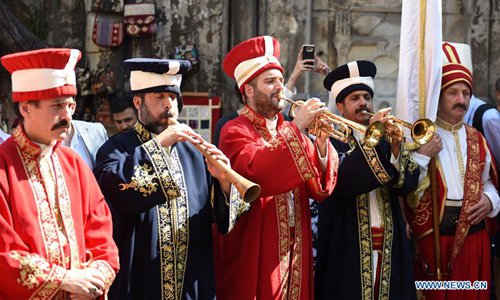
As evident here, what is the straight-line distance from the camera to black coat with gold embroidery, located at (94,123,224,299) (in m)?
4.73

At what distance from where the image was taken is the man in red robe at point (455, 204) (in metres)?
5.88

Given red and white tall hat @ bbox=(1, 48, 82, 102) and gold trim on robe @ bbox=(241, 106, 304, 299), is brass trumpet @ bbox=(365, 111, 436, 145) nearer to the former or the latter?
gold trim on robe @ bbox=(241, 106, 304, 299)

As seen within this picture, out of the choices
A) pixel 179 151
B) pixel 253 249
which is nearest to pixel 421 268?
pixel 253 249

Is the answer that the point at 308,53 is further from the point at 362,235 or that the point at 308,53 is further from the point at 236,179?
the point at 236,179

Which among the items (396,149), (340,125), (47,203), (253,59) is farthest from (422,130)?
(47,203)

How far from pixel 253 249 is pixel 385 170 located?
3.05 ft

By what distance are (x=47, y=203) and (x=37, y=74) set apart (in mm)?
589

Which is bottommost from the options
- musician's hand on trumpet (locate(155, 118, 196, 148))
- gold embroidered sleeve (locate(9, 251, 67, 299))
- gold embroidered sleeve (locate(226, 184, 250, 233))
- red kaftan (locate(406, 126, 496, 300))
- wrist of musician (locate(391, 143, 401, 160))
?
red kaftan (locate(406, 126, 496, 300))

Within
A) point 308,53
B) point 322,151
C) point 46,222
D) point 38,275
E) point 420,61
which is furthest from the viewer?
point 308,53

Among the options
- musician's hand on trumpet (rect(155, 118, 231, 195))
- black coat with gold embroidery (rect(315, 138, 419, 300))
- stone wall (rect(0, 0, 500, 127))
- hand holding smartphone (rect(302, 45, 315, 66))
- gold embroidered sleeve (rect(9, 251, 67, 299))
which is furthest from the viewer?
stone wall (rect(0, 0, 500, 127))

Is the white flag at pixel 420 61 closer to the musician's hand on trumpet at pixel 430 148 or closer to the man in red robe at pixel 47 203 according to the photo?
the musician's hand on trumpet at pixel 430 148

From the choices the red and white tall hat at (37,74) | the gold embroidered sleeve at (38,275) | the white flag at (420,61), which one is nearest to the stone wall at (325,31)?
the white flag at (420,61)

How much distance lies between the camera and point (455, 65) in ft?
20.2

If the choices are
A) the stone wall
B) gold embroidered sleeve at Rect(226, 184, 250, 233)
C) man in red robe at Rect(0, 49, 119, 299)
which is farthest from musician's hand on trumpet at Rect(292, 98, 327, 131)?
the stone wall
